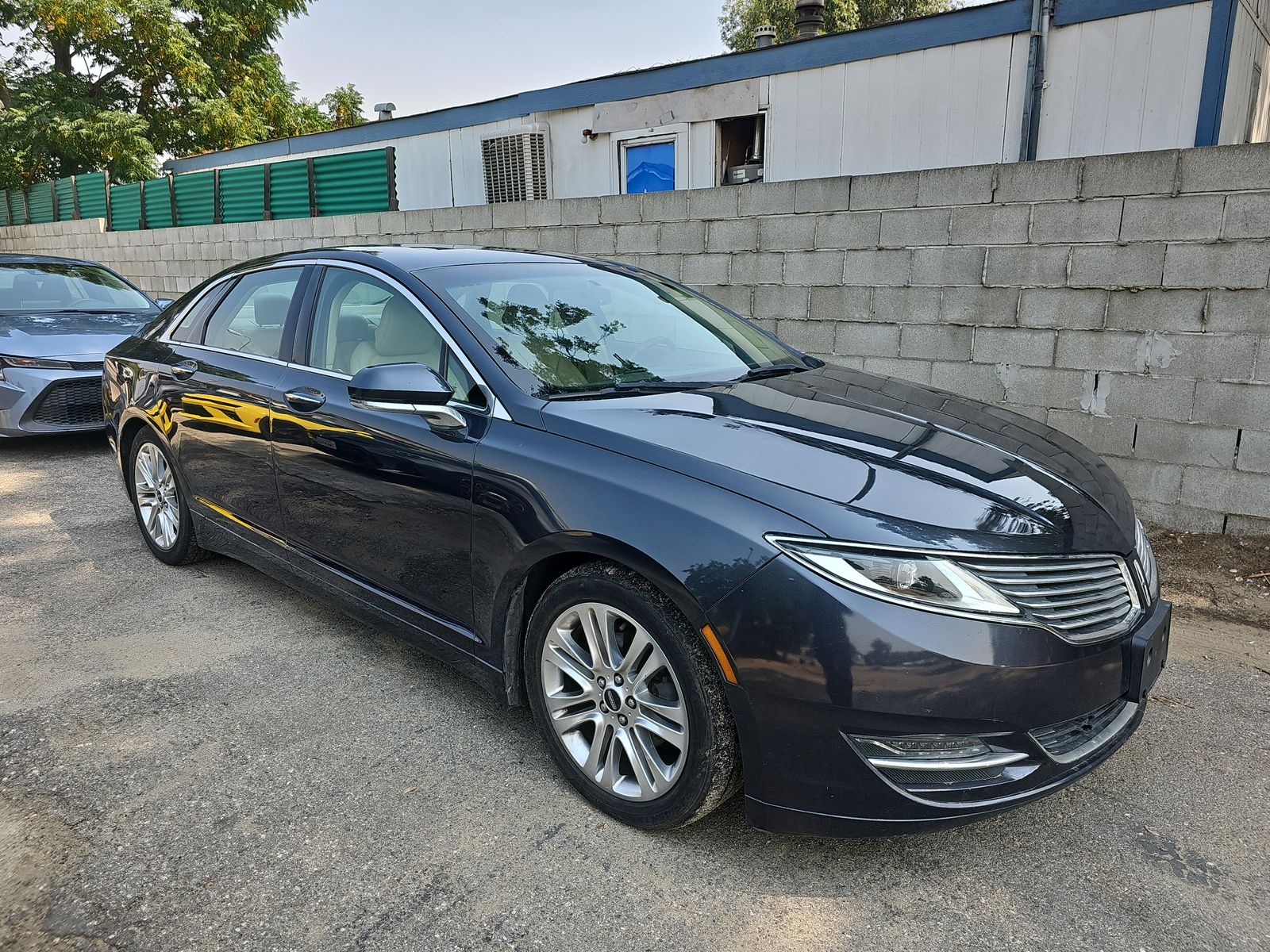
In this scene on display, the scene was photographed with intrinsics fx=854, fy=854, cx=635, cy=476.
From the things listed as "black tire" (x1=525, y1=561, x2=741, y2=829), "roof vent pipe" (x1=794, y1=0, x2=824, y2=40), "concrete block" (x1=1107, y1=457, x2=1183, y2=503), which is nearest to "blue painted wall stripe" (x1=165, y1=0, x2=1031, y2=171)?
"roof vent pipe" (x1=794, y1=0, x2=824, y2=40)

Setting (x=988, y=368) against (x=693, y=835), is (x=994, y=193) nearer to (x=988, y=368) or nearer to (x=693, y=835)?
(x=988, y=368)

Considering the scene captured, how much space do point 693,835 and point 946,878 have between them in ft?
2.17

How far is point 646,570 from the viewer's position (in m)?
2.16

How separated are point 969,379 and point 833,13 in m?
23.2

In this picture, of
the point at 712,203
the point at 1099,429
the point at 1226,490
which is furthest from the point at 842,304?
the point at 1226,490

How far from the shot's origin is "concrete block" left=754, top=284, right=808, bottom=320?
589 centimetres

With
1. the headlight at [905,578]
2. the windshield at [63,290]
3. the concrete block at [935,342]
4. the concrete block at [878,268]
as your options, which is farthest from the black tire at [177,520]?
the concrete block at [935,342]

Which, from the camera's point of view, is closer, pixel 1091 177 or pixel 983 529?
pixel 983 529

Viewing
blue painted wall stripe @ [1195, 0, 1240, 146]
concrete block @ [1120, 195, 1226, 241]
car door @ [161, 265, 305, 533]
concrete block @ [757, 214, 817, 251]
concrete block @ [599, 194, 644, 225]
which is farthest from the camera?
blue painted wall stripe @ [1195, 0, 1240, 146]

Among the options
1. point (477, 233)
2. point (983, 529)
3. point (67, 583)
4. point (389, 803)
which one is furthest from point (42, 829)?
point (477, 233)

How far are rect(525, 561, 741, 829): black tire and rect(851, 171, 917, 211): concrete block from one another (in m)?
3.95

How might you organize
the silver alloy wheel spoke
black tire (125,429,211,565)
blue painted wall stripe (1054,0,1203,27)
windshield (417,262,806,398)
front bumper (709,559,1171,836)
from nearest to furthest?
front bumper (709,559,1171,836) < the silver alloy wheel spoke < windshield (417,262,806,398) < black tire (125,429,211,565) < blue painted wall stripe (1054,0,1203,27)

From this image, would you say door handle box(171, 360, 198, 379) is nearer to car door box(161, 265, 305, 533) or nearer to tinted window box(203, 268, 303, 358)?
car door box(161, 265, 305, 533)

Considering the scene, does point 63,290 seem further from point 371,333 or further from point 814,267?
point 814,267
